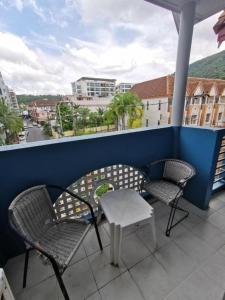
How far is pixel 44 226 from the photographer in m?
1.15

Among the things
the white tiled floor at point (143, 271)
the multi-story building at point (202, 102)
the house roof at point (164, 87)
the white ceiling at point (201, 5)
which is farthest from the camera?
the house roof at point (164, 87)

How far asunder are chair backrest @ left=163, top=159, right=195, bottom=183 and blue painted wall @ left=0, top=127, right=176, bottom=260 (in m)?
0.33

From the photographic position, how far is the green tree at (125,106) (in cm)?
1236

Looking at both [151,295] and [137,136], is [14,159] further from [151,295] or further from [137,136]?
[151,295]

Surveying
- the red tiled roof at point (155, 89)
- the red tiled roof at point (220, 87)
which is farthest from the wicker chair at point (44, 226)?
the red tiled roof at point (155, 89)

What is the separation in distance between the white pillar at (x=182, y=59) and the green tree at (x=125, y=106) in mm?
10389

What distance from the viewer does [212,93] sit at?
851 cm

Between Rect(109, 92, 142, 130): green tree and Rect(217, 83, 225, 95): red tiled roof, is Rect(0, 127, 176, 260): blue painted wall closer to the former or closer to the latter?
Rect(217, 83, 225, 95): red tiled roof

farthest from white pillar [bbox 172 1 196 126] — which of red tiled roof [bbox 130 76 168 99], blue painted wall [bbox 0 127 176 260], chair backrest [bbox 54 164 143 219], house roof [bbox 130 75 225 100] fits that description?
red tiled roof [bbox 130 76 168 99]

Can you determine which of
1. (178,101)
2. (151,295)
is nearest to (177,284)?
(151,295)

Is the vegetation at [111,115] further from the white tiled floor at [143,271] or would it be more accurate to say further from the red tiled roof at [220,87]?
the white tiled floor at [143,271]

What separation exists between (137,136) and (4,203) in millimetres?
1407

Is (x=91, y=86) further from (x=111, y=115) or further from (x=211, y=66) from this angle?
(x=211, y=66)

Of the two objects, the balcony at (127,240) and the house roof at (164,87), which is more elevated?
the house roof at (164,87)
